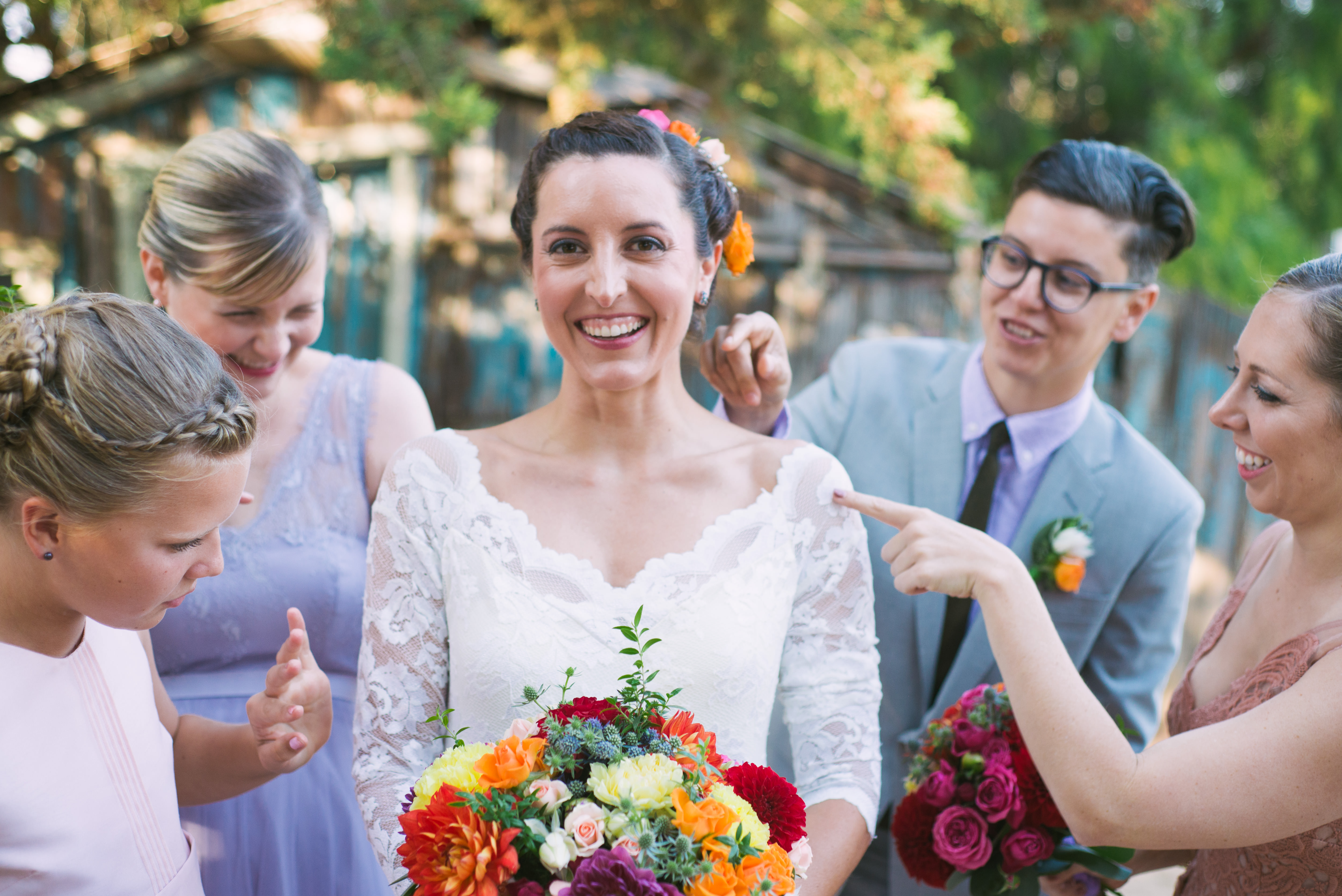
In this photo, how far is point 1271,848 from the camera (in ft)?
7.21

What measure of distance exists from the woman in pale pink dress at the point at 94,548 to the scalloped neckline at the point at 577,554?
17.9 inches

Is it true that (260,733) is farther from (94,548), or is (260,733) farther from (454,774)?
(454,774)

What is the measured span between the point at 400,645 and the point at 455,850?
2.15 ft

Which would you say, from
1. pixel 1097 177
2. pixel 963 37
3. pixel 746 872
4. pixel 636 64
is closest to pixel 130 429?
pixel 746 872

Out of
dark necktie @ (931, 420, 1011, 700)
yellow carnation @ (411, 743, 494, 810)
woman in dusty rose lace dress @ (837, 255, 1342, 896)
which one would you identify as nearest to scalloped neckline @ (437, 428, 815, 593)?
woman in dusty rose lace dress @ (837, 255, 1342, 896)

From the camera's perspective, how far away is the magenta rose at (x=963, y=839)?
7.53 ft

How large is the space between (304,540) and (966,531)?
1652 mm

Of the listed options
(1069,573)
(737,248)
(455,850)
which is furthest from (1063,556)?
(455,850)

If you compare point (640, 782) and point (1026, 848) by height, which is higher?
point (640, 782)

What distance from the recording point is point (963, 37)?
7.23m

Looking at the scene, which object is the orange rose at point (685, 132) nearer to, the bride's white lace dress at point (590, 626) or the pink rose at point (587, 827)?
the bride's white lace dress at point (590, 626)

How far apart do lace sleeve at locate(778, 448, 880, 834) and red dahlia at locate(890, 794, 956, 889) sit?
0.27 meters

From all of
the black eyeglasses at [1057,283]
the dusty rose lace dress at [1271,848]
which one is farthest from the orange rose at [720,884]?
the black eyeglasses at [1057,283]

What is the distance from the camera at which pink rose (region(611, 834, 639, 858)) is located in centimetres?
147
